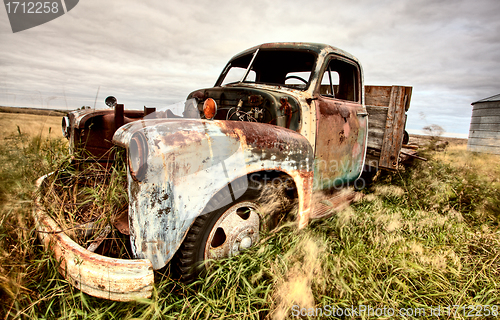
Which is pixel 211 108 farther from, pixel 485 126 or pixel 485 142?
pixel 485 126

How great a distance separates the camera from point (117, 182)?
5.60 feet

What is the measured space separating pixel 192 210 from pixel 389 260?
1.69 metres

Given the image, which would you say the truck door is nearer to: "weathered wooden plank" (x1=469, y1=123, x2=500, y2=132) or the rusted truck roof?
the rusted truck roof

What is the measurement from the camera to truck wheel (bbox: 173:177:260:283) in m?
1.61

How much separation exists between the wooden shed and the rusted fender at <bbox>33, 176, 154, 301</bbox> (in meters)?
17.7

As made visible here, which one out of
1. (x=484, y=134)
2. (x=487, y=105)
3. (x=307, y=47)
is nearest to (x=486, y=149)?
(x=484, y=134)

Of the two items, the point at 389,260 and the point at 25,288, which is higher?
the point at 25,288

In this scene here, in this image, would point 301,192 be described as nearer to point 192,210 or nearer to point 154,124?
point 192,210

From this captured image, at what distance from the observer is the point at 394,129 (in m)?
3.57

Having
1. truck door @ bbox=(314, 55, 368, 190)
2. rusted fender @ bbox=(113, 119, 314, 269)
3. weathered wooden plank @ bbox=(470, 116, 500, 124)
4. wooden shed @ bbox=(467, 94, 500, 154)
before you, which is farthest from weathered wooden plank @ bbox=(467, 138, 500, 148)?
rusted fender @ bbox=(113, 119, 314, 269)

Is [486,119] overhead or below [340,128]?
below

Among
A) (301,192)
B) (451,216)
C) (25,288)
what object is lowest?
(451,216)

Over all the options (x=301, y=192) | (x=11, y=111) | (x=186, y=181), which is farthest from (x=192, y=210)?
(x=11, y=111)

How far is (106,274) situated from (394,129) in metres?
3.65
